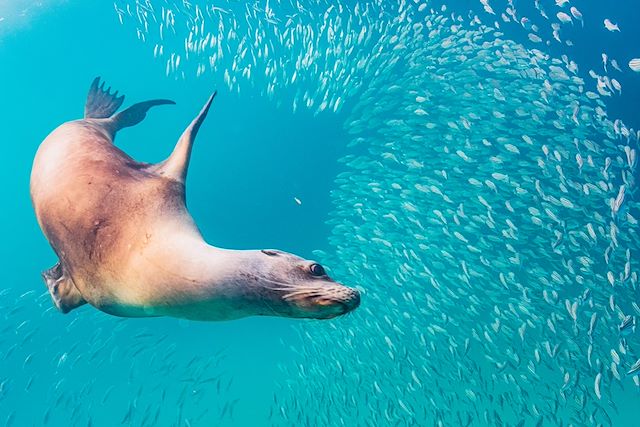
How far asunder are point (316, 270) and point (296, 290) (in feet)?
0.38

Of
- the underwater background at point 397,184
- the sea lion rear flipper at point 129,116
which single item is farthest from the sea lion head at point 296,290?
the underwater background at point 397,184

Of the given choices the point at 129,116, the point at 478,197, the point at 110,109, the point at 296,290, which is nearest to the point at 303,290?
the point at 296,290

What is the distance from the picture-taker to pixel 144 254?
1636 millimetres

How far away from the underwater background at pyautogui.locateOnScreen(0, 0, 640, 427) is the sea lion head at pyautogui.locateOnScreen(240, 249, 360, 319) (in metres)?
5.34

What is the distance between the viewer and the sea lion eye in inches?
55.4

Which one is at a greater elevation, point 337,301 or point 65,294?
point 337,301

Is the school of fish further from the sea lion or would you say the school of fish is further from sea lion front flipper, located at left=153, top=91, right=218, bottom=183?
the sea lion

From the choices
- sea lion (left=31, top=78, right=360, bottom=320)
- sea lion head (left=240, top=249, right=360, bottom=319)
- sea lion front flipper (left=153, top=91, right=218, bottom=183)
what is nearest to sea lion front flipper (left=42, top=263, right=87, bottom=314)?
sea lion (left=31, top=78, right=360, bottom=320)

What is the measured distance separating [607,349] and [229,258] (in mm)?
14676

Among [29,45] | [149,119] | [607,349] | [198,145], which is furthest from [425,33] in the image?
[29,45]

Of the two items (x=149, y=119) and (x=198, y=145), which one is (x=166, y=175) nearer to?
(x=198, y=145)

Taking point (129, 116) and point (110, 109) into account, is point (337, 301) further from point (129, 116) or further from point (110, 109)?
point (110, 109)

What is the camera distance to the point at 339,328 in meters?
16.6

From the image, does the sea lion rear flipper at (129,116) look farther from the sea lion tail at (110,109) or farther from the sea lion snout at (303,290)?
the sea lion snout at (303,290)
